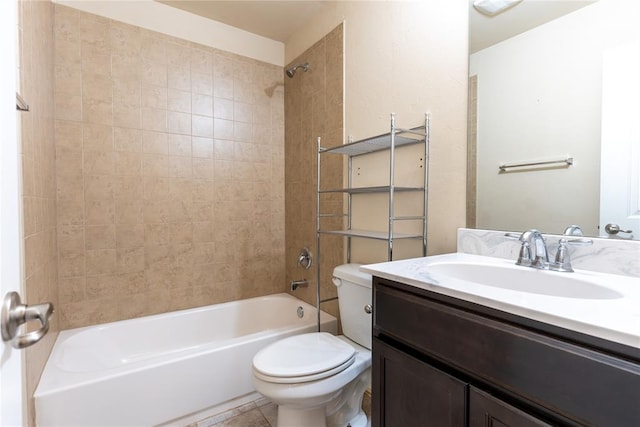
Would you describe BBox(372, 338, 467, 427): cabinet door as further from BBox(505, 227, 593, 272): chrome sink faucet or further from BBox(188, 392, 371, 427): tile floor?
BBox(188, 392, 371, 427): tile floor

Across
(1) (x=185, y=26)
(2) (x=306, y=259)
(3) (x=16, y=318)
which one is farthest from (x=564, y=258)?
(1) (x=185, y=26)

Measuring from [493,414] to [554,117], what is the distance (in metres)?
0.98

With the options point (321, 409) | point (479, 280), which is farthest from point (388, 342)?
point (321, 409)

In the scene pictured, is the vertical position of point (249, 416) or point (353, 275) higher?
point (353, 275)

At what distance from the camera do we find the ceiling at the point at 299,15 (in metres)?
1.10

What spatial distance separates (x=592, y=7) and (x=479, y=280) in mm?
968

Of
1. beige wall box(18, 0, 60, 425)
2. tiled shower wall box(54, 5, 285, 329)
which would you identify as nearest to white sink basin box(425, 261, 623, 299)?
beige wall box(18, 0, 60, 425)

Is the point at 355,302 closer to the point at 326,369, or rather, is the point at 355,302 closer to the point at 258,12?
the point at 326,369

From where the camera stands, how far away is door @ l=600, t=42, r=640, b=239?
0.90 metres

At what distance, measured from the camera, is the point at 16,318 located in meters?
0.45

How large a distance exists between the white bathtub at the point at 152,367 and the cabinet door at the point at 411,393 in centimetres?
94

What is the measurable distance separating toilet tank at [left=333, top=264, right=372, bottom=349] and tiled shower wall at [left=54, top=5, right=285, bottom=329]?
44.4 inches

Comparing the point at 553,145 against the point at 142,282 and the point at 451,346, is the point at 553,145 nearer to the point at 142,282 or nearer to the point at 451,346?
the point at 451,346

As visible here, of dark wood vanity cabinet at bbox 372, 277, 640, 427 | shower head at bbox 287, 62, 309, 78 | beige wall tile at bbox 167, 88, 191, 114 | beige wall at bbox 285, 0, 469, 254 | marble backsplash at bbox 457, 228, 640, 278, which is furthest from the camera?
shower head at bbox 287, 62, 309, 78
